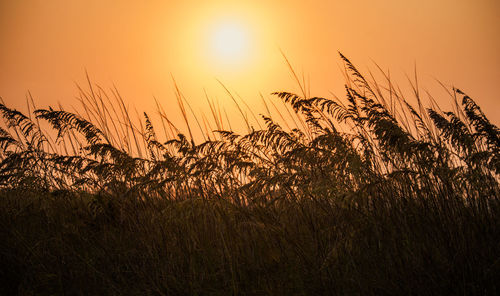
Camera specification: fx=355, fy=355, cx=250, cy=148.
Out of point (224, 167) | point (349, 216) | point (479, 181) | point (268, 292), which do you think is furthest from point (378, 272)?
point (224, 167)

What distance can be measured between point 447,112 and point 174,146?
8.04 feet

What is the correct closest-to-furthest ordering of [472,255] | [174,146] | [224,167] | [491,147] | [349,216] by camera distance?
[472,255]
[349,216]
[491,147]
[224,167]
[174,146]

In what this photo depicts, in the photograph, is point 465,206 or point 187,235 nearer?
point 465,206

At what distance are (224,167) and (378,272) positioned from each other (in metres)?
1.44

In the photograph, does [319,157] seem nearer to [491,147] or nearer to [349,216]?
[349,216]

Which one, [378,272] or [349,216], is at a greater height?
[349,216]

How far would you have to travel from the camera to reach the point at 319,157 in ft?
8.95

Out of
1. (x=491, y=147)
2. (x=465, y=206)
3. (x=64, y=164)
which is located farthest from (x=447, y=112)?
(x=64, y=164)

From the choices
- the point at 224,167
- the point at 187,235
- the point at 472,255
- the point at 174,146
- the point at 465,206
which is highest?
the point at 174,146

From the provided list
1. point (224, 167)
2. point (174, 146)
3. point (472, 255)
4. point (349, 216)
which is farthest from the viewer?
point (174, 146)

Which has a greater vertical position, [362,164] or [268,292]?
[362,164]

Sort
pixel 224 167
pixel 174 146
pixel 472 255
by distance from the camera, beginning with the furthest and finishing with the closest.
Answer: pixel 174 146, pixel 224 167, pixel 472 255

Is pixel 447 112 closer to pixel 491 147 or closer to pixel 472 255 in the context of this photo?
pixel 491 147

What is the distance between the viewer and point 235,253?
8.18 feet
